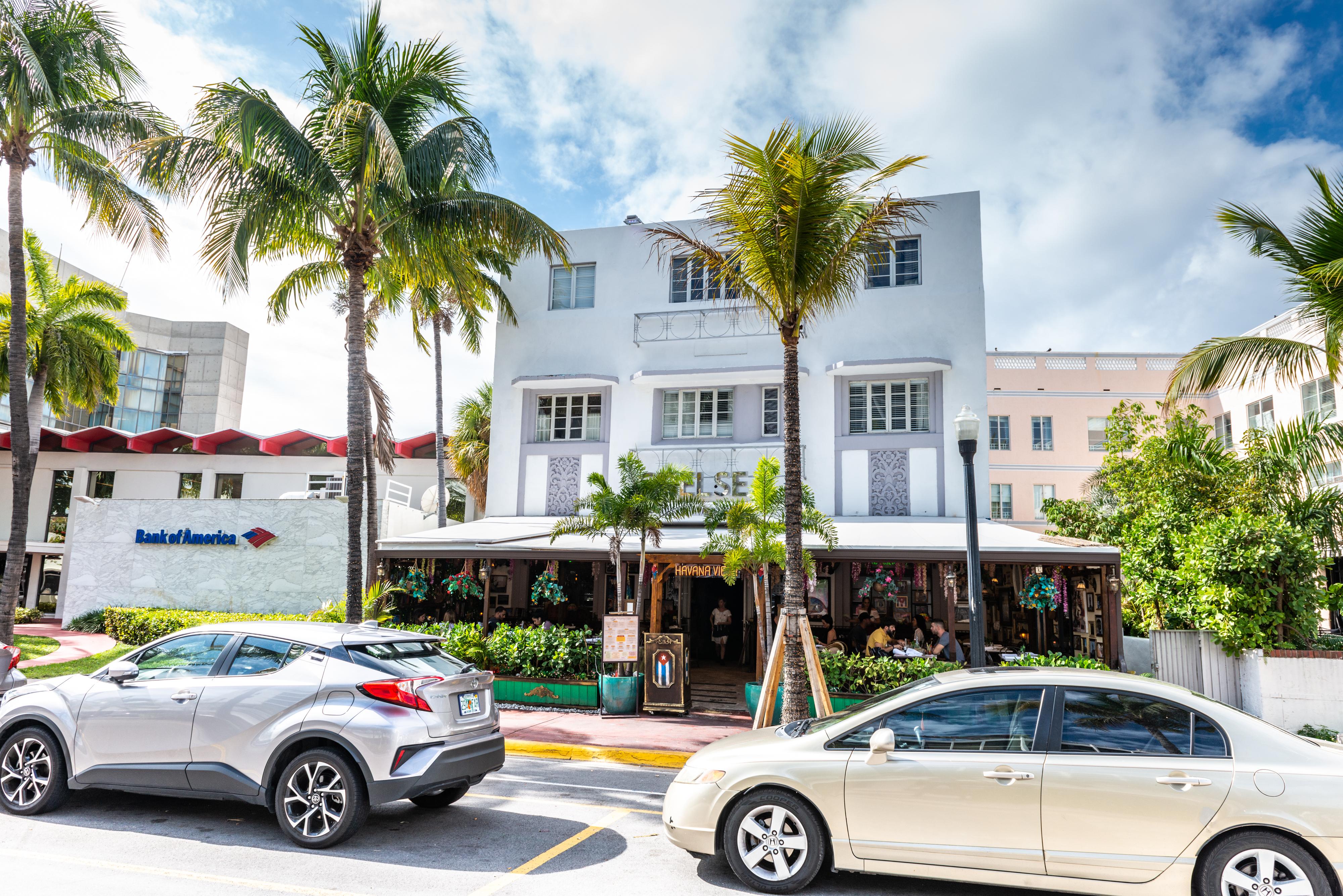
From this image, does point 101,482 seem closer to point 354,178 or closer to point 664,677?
point 354,178

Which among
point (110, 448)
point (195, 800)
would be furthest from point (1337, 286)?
point (110, 448)

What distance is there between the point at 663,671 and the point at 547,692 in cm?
196

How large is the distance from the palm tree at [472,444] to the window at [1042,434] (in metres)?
20.7

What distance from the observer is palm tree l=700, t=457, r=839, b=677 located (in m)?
12.4

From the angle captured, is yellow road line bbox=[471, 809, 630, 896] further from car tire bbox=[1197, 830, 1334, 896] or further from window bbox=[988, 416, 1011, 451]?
window bbox=[988, 416, 1011, 451]

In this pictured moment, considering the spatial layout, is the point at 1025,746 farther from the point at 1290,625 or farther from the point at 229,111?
the point at 229,111

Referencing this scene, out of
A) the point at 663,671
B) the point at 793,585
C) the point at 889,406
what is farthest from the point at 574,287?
the point at 793,585

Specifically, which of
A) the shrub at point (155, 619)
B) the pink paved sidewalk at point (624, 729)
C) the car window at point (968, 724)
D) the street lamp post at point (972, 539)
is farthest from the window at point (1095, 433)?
the car window at point (968, 724)

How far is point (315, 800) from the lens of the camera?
226 inches

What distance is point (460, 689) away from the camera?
623 centimetres

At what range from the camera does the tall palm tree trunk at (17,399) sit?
14.4m

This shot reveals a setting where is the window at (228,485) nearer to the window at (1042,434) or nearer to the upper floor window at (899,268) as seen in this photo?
the upper floor window at (899,268)

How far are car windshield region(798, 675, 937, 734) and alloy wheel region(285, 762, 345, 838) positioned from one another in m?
3.11

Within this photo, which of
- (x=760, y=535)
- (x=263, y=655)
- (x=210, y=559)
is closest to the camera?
(x=263, y=655)
